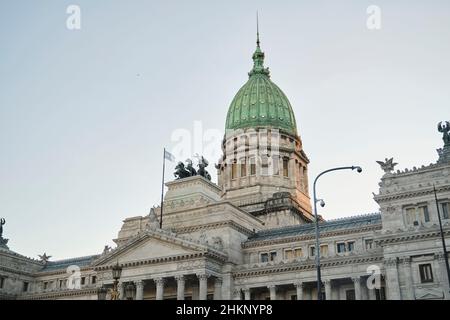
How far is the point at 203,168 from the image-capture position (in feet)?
258

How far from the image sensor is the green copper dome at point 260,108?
9556cm

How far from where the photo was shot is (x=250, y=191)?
89625 mm

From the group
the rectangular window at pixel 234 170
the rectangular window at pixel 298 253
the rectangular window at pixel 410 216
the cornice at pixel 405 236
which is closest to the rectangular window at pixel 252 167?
the rectangular window at pixel 234 170

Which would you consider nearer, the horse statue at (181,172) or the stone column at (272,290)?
the stone column at (272,290)

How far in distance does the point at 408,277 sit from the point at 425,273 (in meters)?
1.64

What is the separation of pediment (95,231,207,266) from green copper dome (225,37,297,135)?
38036 mm

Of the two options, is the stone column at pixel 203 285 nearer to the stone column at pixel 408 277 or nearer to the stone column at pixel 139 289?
the stone column at pixel 139 289

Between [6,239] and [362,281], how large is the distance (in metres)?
59.0

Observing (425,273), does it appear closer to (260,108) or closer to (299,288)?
(299,288)

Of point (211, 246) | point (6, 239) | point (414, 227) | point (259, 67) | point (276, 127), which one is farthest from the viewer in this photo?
point (259, 67)

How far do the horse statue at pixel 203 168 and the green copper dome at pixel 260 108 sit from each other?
18.8 metres

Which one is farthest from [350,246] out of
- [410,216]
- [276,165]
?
[276,165]
